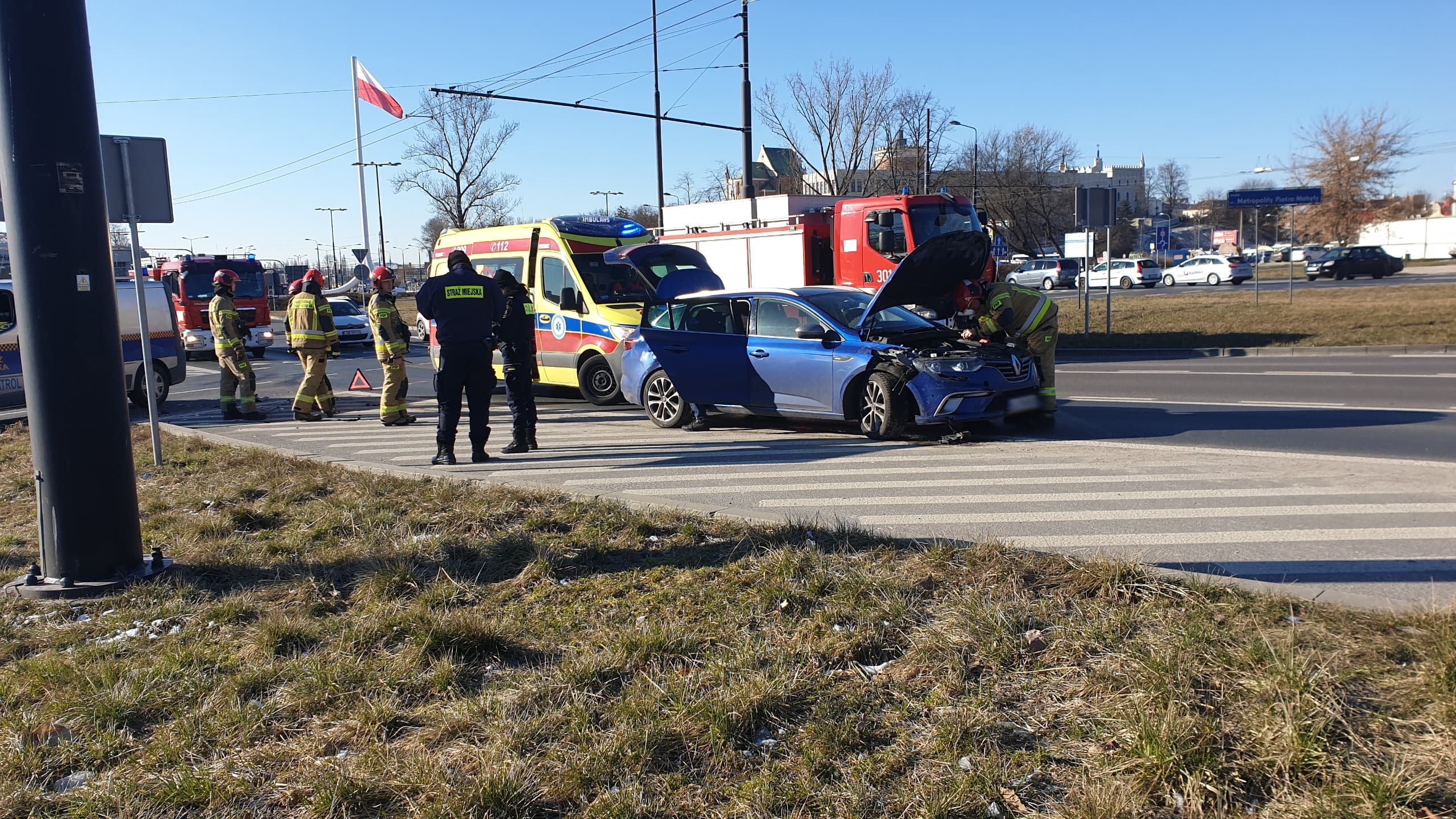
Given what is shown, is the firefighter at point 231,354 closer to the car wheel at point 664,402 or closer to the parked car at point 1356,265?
the car wheel at point 664,402

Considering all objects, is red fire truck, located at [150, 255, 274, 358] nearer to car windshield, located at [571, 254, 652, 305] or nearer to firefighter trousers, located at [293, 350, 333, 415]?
firefighter trousers, located at [293, 350, 333, 415]

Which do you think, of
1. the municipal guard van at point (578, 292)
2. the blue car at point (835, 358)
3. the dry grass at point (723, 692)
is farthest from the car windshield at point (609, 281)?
the dry grass at point (723, 692)

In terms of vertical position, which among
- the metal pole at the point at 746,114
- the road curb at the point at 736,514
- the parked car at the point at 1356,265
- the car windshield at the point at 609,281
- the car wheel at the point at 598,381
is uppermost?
the metal pole at the point at 746,114

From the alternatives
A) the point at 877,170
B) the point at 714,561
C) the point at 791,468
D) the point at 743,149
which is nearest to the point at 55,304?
the point at 714,561

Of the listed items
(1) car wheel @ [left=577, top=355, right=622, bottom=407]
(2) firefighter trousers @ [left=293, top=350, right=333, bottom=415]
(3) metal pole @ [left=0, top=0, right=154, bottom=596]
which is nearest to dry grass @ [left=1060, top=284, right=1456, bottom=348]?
(1) car wheel @ [left=577, top=355, right=622, bottom=407]

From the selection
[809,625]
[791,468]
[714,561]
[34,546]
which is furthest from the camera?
[791,468]

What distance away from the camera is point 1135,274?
49500 mm

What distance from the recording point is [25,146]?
5078mm

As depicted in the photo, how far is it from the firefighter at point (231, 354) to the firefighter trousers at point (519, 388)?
15.1ft

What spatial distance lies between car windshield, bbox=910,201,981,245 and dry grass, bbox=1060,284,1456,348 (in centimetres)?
450

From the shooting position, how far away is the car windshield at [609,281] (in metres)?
13.2

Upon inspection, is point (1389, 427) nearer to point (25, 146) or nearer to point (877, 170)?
point (25, 146)

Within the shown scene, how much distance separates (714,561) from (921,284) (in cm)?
587

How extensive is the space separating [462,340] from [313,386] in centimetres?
470
